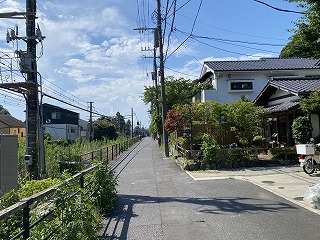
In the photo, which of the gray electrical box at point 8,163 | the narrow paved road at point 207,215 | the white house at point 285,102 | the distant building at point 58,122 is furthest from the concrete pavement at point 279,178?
the distant building at point 58,122

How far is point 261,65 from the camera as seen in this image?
29.0 m

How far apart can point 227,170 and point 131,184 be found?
15.4ft

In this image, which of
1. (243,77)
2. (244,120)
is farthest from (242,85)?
(244,120)

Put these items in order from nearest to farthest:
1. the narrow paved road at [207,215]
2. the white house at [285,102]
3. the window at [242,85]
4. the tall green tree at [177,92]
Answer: the narrow paved road at [207,215] → the white house at [285,102] → the window at [242,85] → the tall green tree at [177,92]

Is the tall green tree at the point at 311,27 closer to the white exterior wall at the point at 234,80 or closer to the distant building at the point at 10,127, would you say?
the white exterior wall at the point at 234,80

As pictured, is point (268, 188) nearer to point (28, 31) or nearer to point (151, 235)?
point (151, 235)

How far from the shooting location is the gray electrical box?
6.74 metres

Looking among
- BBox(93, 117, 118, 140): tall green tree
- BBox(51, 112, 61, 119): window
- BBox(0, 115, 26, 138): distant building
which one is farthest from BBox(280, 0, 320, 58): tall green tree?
BBox(93, 117, 118, 140): tall green tree

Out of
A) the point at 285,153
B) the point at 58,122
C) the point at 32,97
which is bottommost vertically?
the point at 285,153

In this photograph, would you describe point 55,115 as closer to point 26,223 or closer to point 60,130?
point 60,130

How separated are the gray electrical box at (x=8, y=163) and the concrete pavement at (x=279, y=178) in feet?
21.0

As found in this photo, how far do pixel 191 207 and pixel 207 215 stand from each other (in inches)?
29.7

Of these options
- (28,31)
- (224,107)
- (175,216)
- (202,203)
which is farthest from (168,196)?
(224,107)

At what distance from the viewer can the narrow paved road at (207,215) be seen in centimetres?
521
